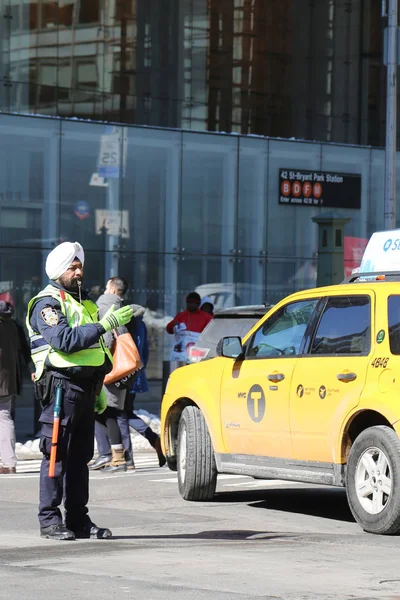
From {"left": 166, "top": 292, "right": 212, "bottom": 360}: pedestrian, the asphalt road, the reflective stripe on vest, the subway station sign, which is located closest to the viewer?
the asphalt road

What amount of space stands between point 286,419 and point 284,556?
2.19 metres

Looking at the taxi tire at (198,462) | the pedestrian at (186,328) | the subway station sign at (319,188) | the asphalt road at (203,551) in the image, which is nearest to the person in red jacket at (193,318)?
the pedestrian at (186,328)

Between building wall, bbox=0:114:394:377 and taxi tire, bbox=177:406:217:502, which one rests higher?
building wall, bbox=0:114:394:377

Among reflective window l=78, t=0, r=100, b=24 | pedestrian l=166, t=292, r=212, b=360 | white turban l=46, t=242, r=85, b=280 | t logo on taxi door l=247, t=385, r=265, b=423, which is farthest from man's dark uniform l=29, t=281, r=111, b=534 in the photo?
reflective window l=78, t=0, r=100, b=24

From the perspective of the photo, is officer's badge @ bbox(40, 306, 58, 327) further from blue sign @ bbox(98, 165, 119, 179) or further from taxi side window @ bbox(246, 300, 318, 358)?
blue sign @ bbox(98, 165, 119, 179)

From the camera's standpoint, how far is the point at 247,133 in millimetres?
28953

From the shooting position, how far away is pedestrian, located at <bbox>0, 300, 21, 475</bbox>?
14.5m

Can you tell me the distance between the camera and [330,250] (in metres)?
24.6

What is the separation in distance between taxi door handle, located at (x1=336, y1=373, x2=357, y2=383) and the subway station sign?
19.6 meters

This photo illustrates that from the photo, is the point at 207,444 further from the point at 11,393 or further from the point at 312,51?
the point at 312,51

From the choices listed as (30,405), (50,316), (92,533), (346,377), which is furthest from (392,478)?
(30,405)

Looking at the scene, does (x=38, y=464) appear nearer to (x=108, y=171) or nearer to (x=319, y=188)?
(x=108, y=171)

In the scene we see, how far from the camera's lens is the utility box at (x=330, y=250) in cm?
2406

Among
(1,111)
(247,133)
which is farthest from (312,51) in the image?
(1,111)
